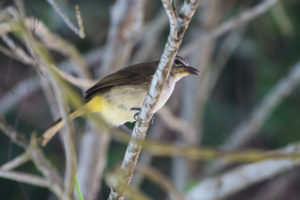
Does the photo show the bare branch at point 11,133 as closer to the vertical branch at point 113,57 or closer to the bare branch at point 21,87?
the vertical branch at point 113,57

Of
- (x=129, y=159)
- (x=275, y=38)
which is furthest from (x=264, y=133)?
(x=129, y=159)

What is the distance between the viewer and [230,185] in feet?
17.5

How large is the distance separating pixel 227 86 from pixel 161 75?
553 centimetres

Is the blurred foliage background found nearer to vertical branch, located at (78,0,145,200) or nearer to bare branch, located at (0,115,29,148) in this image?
vertical branch, located at (78,0,145,200)

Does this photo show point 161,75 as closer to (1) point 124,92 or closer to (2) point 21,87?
(1) point 124,92

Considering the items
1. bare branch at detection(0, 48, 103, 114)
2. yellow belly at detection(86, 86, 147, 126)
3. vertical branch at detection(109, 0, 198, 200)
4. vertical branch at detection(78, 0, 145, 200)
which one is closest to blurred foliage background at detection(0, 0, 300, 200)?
bare branch at detection(0, 48, 103, 114)

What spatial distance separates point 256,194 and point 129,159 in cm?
542

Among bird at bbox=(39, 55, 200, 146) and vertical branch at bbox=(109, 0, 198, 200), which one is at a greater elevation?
bird at bbox=(39, 55, 200, 146)

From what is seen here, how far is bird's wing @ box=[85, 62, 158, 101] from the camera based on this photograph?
158 inches

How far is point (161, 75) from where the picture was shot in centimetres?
241

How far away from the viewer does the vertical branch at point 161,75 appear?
7.21ft

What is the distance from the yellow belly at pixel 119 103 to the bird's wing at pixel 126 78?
0.05 m

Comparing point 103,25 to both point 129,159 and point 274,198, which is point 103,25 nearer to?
point 274,198

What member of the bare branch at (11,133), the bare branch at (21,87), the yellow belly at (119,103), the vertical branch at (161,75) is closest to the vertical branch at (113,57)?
the bare branch at (21,87)
